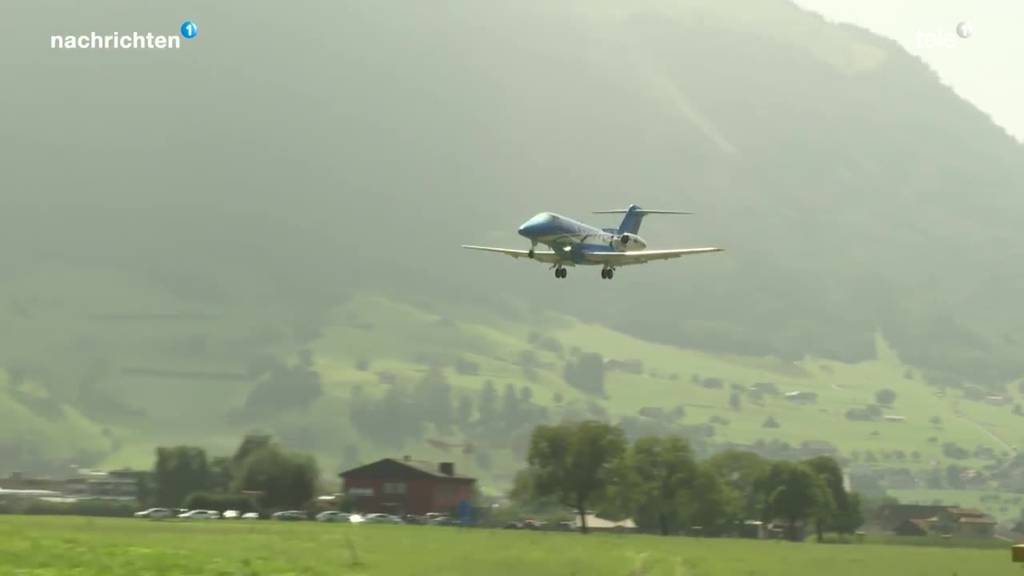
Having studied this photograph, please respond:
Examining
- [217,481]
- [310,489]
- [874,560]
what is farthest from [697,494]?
[874,560]

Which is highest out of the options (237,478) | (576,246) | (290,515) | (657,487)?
(576,246)

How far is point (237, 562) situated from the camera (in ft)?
158

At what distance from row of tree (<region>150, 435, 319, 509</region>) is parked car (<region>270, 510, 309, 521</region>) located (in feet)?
7.66

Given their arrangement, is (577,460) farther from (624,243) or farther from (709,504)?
(624,243)

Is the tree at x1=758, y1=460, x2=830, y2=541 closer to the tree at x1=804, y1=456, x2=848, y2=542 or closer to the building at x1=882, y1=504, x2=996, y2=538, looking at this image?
the tree at x1=804, y1=456, x2=848, y2=542

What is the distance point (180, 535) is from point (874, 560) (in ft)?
99.7

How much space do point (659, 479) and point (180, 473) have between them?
4839 centimetres

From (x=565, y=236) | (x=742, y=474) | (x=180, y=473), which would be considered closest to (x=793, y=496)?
(x=742, y=474)

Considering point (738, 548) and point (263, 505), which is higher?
point (263, 505)

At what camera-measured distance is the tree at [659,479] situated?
114 metres

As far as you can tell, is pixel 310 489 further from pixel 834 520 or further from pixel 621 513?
pixel 834 520

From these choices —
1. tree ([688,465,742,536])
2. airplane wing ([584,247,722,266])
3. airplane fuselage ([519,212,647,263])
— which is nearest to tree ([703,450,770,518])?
tree ([688,465,742,536])

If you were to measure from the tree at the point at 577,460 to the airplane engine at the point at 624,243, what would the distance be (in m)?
25.2

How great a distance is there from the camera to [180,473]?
137625mm
